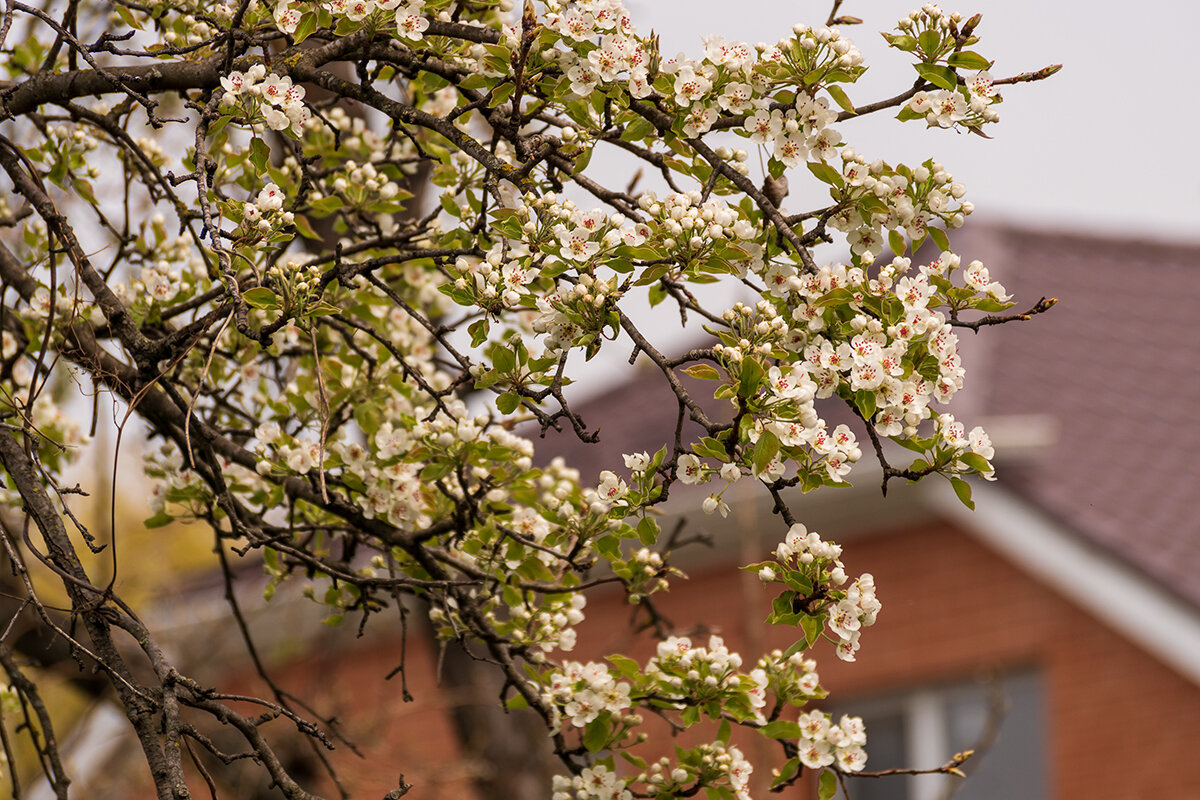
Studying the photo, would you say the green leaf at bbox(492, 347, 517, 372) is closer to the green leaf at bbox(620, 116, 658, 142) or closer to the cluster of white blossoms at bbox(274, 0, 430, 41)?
the green leaf at bbox(620, 116, 658, 142)

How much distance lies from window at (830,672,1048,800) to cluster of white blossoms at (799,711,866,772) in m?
3.76

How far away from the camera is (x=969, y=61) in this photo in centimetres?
199

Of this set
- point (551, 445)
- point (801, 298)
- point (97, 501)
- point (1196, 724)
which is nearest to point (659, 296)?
point (801, 298)

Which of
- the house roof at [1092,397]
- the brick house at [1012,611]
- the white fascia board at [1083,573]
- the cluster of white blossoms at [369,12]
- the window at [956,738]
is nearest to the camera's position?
the cluster of white blossoms at [369,12]

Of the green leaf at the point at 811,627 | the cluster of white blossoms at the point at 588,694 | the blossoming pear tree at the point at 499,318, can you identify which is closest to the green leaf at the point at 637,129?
the blossoming pear tree at the point at 499,318

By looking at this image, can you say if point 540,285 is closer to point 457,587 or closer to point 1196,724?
point 457,587

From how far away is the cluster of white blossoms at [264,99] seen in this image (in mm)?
2059

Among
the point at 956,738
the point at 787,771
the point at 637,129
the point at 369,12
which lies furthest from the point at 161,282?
the point at 956,738

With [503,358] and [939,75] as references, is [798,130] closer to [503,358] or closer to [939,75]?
[939,75]

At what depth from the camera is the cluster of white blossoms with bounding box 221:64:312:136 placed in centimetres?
206

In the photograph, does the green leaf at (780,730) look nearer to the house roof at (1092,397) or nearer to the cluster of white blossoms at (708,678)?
the cluster of white blossoms at (708,678)

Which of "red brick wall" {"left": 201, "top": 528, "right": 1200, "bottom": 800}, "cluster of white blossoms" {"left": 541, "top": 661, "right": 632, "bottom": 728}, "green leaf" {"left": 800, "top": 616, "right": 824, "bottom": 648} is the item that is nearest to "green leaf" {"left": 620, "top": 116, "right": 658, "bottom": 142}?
"green leaf" {"left": 800, "top": 616, "right": 824, "bottom": 648}

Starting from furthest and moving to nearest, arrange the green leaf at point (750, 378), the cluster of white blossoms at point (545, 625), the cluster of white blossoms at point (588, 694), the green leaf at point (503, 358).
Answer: the cluster of white blossoms at point (545, 625), the cluster of white blossoms at point (588, 694), the green leaf at point (503, 358), the green leaf at point (750, 378)

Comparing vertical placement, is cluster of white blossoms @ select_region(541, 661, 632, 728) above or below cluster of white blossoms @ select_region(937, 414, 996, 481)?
below
